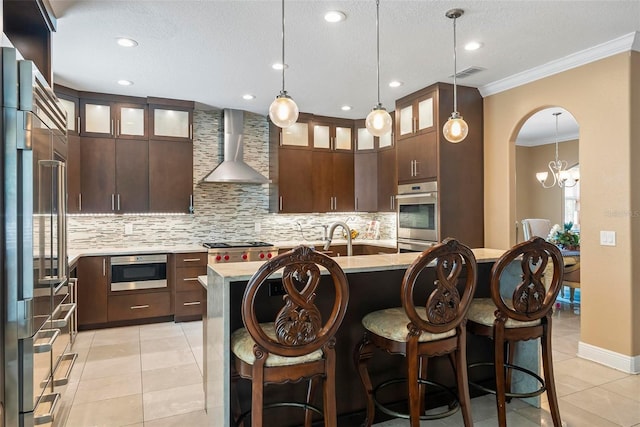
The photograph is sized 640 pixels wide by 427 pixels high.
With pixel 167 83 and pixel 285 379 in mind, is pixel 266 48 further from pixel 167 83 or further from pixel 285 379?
pixel 285 379

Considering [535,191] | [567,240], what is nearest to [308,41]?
[567,240]

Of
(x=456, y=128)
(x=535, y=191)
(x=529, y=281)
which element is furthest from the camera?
(x=535, y=191)

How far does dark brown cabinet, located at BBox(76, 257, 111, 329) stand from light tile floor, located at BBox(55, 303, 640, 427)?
36cm

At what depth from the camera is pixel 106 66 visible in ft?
13.0

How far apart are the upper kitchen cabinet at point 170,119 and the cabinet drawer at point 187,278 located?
5.59 feet

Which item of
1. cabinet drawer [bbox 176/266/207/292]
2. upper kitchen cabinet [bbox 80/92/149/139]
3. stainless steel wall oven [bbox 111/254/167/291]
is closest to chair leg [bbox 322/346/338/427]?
cabinet drawer [bbox 176/266/207/292]

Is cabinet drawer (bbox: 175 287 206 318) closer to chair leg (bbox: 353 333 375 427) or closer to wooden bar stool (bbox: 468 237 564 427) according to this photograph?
chair leg (bbox: 353 333 375 427)

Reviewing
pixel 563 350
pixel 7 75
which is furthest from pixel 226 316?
pixel 563 350

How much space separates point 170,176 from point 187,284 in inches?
55.6

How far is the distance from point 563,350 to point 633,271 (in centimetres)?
102

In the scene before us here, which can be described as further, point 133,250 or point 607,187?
point 133,250

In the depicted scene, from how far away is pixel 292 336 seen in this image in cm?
176

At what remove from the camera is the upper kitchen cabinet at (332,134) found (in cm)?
607

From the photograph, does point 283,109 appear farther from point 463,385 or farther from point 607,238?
point 607,238
